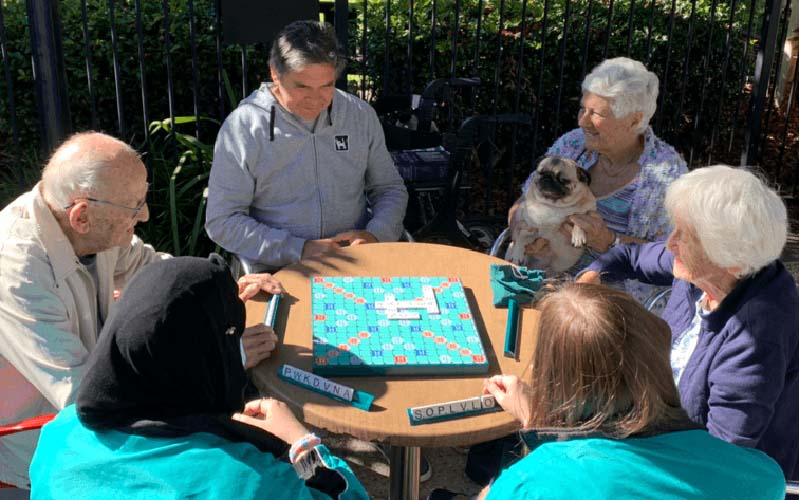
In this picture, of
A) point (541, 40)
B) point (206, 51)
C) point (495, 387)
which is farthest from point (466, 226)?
point (495, 387)

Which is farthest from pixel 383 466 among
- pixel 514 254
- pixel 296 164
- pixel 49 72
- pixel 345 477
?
pixel 49 72

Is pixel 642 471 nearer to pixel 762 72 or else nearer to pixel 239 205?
pixel 239 205

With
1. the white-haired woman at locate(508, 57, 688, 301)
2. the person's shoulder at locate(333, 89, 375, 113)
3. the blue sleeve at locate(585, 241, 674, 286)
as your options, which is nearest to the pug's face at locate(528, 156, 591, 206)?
the white-haired woman at locate(508, 57, 688, 301)

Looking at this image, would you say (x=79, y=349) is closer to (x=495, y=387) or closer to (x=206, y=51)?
(x=495, y=387)

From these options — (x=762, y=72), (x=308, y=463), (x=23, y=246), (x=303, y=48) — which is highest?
(x=303, y=48)

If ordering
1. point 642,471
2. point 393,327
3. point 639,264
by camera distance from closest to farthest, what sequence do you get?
1. point 642,471
2. point 393,327
3. point 639,264

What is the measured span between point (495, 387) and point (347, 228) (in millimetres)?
1658

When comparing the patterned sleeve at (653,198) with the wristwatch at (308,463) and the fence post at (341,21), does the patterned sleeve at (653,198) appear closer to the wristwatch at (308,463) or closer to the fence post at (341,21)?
the fence post at (341,21)

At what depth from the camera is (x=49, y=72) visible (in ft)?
15.2

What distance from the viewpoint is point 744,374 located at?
91.4 inches

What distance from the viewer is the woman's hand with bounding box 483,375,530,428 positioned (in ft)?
6.81

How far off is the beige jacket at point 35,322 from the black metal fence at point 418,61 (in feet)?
8.00

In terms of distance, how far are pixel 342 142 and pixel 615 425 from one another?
2.28m

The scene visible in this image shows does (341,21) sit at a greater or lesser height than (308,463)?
greater
